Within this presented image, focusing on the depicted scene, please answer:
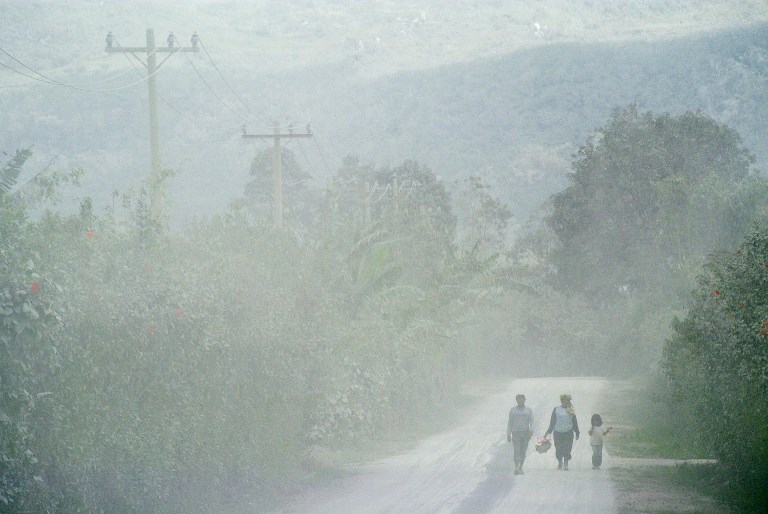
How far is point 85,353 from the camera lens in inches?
402

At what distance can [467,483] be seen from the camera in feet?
56.4

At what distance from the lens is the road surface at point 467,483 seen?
14625mm

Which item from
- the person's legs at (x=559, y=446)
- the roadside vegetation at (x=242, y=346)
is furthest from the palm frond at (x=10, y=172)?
the person's legs at (x=559, y=446)

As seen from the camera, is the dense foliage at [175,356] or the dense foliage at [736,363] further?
the dense foliage at [736,363]

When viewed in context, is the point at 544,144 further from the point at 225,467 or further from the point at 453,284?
the point at 225,467

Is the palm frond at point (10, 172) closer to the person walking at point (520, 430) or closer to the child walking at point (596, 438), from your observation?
the person walking at point (520, 430)

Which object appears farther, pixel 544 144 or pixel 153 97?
pixel 544 144

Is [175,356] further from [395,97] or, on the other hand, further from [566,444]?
[395,97]

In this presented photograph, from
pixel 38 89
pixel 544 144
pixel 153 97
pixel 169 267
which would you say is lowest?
pixel 169 267

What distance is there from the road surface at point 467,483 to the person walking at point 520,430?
36 centimetres

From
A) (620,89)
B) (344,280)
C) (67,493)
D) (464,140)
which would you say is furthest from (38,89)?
(67,493)

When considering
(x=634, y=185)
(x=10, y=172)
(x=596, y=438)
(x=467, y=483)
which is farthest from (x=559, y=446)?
(x=634, y=185)

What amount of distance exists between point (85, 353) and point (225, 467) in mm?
4132

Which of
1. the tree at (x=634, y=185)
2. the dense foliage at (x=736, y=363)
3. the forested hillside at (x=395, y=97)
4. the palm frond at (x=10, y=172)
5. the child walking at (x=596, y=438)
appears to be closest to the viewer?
the palm frond at (x=10, y=172)
